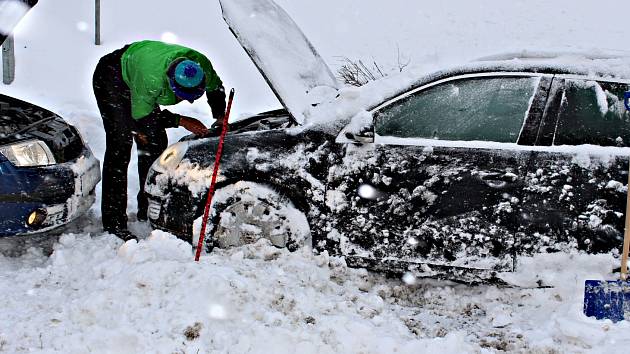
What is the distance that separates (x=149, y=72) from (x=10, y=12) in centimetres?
100

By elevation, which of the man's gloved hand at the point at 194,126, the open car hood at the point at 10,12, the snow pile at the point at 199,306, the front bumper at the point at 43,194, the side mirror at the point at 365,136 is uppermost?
the open car hood at the point at 10,12

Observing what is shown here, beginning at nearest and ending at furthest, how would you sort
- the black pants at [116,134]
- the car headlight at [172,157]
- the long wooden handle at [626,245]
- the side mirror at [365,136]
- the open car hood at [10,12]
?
the long wooden handle at [626,245]
the side mirror at [365,136]
the open car hood at [10,12]
the car headlight at [172,157]
the black pants at [116,134]

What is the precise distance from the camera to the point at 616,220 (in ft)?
13.3

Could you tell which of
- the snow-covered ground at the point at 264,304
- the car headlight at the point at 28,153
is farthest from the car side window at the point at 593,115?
the car headlight at the point at 28,153

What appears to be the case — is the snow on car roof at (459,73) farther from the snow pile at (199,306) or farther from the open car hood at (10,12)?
the open car hood at (10,12)

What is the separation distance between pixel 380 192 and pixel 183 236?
1415mm

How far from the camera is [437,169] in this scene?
13.8ft

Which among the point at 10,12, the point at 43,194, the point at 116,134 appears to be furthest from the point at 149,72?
the point at 43,194

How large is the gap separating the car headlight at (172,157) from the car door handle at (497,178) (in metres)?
2.02

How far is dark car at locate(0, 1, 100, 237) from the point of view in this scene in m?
4.51

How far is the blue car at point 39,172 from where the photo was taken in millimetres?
4516

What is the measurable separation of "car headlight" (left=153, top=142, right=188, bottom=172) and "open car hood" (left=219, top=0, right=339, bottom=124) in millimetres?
791

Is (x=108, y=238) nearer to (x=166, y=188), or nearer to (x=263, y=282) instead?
(x=166, y=188)

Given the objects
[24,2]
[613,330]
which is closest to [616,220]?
[613,330]
